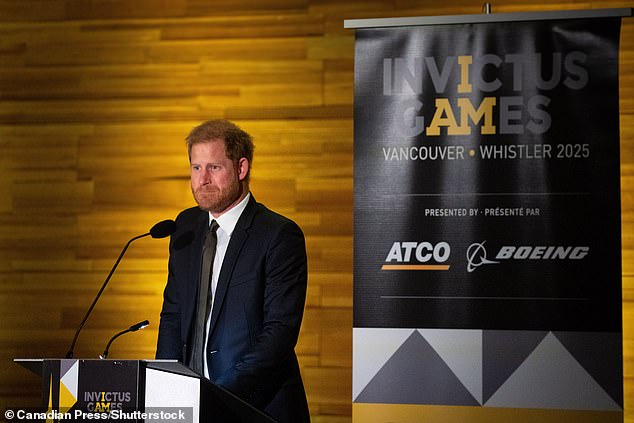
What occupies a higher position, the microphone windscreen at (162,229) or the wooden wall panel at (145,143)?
the wooden wall panel at (145,143)

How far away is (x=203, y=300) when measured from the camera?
3250mm

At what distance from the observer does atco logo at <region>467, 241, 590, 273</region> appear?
3.29m

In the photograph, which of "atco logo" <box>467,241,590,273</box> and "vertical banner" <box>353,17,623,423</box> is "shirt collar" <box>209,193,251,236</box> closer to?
"vertical banner" <box>353,17,623,423</box>

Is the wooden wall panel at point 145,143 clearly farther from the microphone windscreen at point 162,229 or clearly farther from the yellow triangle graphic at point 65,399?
the yellow triangle graphic at point 65,399

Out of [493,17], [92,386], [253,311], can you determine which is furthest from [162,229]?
[493,17]

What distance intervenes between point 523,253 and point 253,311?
3.45 ft

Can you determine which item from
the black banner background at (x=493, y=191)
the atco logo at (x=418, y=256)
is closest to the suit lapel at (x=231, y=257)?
the black banner background at (x=493, y=191)

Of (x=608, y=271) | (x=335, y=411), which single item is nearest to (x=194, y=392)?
(x=608, y=271)

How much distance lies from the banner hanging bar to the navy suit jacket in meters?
0.88

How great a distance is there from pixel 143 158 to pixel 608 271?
258 centimetres

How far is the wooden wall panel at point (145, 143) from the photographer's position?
15.0ft

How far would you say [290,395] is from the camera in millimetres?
3125

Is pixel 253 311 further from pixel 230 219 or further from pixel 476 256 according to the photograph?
pixel 476 256

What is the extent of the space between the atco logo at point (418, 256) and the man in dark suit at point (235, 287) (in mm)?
366
